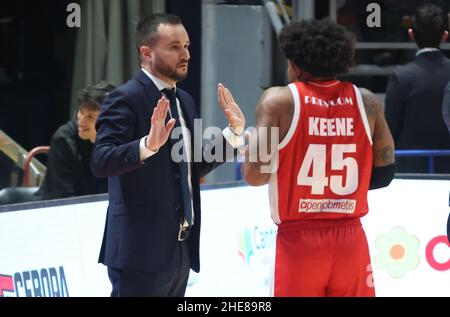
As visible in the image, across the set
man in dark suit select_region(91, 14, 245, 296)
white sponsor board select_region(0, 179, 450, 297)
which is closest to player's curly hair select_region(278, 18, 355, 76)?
man in dark suit select_region(91, 14, 245, 296)

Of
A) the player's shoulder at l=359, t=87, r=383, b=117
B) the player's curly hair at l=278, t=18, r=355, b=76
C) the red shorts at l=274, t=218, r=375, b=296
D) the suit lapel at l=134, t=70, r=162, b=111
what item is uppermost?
the player's curly hair at l=278, t=18, r=355, b=76

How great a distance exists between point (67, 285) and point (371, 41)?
17.5 ft

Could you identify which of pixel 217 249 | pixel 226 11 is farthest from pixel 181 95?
pixel 226 11

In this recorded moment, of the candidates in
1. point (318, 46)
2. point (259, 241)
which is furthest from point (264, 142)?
point (259, 241)

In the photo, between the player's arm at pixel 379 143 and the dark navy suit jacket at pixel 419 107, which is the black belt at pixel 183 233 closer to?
the player's arm at pixel 379 143

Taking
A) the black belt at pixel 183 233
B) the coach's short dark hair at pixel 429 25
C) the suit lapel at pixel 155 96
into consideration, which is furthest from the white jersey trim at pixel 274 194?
the coach's short dark hair at pixel 429 25

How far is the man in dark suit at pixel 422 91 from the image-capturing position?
7.55 meters

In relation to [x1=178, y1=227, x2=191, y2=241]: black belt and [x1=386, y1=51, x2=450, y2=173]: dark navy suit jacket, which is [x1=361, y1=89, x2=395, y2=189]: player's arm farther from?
[x1=386, y1=51, x2=450, y2=173]: dark navy suit jacket

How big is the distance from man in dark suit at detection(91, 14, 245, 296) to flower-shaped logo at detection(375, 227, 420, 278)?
285 cm

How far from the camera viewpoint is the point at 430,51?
761cm

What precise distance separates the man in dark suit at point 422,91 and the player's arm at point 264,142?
10.6 ft

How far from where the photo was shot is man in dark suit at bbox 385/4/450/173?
7.55m

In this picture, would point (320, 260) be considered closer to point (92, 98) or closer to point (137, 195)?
point (137, 195)

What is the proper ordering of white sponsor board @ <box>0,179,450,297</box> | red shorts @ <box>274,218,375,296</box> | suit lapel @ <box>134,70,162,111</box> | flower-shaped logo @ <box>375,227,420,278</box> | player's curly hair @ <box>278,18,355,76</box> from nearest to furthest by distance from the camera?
1. red shorts @ <box>274,218,375,296</box>
2. player's curly hair @ <box>278,18,355,76</box>
3. suit lapel @ <box>134,70,162,111</box>
4. white sponsor board @ <box>0,179,450,297</box>
5. flower-shaped logo @ <box>375,227,420,278</box>
